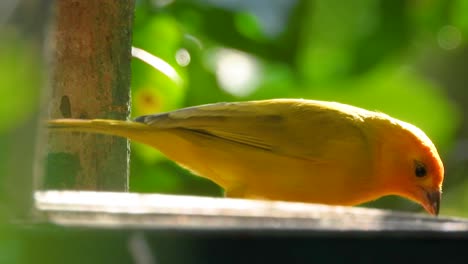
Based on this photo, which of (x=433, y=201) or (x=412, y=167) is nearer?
(x=433, y=201)

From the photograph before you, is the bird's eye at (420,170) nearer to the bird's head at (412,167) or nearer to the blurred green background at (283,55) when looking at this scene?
the bird's head at (412,167)

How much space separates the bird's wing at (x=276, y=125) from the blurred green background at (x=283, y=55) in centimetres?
56

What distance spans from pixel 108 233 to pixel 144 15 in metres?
4.31

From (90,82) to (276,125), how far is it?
121 centimetres

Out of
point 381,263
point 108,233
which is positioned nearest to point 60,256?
point 108,233

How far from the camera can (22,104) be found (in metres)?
2.30

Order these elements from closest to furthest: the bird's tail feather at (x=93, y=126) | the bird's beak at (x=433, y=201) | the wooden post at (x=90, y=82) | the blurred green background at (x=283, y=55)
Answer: the bird's tail feather at (x=93, y=126)
the wooden post at (x=90, y=82)
the bird's beak at (x=433, y=201)
the blurred green background at (x=283, y=55)

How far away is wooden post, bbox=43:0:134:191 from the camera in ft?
15.8

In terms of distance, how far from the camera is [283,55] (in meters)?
6.64

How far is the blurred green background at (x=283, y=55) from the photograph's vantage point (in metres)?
6.13

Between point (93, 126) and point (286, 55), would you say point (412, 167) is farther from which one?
point (93, 126)

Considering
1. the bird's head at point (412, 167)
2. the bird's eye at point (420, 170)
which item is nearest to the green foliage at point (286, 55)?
the bird's head at point (412, 167)

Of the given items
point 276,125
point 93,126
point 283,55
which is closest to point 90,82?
point 93,126

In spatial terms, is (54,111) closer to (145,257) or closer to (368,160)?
(368,160)
